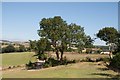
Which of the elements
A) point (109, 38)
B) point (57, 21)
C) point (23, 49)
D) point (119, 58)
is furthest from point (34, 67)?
point (23, 49)

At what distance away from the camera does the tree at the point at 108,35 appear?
53.0m

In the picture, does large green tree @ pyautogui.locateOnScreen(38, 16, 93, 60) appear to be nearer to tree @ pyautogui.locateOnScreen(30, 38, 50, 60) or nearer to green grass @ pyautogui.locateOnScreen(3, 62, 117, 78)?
tree @ pyautogui.locateOnScreen(30, 38, 50, 60)

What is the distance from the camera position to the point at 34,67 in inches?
1558

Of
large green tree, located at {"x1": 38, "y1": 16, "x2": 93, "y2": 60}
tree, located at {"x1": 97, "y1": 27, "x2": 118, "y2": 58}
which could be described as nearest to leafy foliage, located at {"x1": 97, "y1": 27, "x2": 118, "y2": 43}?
tree, located at {"x1": 97, "y1": 27, "x2": 118, "y2": 58}

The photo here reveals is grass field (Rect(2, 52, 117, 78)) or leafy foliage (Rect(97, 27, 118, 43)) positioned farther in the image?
leafy foliage (Rect(97, 27, 118, 43))

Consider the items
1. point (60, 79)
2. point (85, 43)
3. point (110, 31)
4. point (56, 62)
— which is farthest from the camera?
point (110, 31)

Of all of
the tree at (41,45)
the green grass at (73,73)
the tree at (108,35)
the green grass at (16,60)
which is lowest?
the green grass at (73,73)

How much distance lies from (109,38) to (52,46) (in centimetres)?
1410

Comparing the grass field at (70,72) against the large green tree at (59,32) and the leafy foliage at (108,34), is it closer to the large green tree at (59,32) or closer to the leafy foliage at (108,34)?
the large green tree at (59,32)

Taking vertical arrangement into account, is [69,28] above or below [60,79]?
above

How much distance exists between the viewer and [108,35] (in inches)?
2109

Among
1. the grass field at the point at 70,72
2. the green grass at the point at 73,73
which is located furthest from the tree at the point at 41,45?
the green grass at the point at 73,73

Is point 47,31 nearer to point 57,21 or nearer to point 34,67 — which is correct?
point 57,21

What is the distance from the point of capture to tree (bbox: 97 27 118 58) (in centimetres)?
5299
